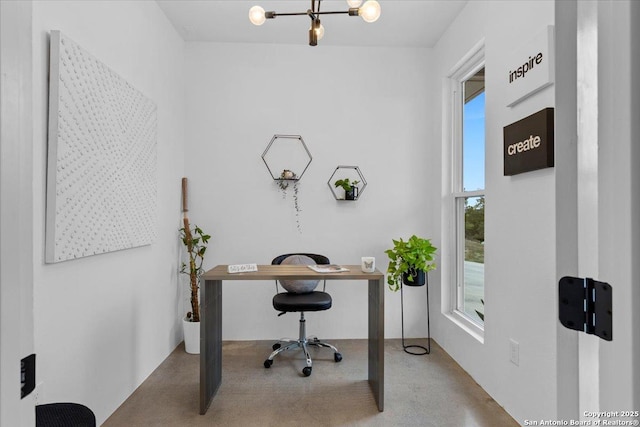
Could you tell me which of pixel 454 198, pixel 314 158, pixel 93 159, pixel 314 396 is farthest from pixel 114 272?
pixel 454 198

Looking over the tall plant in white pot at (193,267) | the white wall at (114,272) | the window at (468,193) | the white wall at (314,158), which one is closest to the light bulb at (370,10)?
the window at (468,193)

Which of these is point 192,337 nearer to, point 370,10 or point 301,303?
point 301,303

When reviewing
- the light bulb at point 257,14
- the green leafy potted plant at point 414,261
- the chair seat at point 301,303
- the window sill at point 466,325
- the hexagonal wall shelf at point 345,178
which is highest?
the light bulb at point 257,14

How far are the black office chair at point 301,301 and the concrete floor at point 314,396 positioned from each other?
4.1 inches

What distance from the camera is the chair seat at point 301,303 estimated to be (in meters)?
2.85

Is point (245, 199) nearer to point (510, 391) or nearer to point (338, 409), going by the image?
point (338, 409)

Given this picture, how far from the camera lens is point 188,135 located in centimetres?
354

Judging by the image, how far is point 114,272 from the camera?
225 cm

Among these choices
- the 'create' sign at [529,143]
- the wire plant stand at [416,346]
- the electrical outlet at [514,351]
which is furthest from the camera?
the wire plant stand at [416,346]

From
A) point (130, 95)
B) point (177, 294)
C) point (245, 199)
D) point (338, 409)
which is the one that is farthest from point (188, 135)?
point (338, 409)

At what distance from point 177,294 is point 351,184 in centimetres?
194

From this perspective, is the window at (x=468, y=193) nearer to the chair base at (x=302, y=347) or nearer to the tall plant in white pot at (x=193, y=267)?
the chair base at (x=302, y=347)

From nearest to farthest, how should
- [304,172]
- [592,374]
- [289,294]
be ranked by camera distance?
[592,374] → [289,294] → [304,172]

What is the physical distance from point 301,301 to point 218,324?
0.65m
